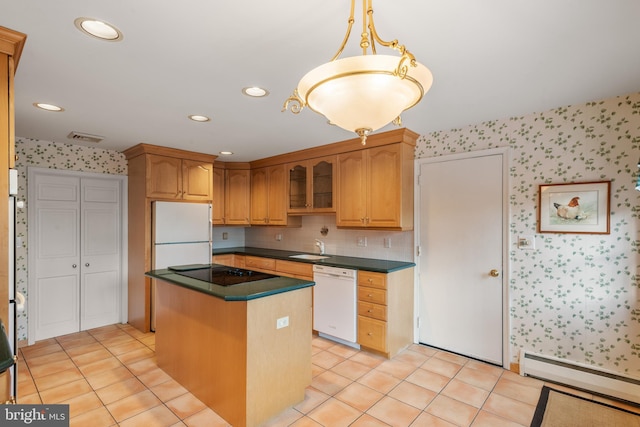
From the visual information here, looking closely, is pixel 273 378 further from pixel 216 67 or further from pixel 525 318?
pixel 525 318

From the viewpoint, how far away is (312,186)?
13.8 feet

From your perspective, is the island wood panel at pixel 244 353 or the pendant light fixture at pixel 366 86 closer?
the pendant light fixture at pixel 366 86

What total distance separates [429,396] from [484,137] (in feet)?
7.65

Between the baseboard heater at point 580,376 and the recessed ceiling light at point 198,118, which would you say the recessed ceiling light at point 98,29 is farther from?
the baseboard heater at point 580,376

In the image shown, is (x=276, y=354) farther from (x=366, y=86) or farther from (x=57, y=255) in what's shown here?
(x=57, y=255)

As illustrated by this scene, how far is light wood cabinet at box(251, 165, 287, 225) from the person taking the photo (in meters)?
4.63

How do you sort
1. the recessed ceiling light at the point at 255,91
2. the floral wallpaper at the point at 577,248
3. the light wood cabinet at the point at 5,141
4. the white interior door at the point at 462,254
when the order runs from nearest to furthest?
the light wood cabinet at the point at 5,141 < the recessed ceiling light at the point at 255,91 < the floral wallpaper at the point at 577,248 < the white interior door at the point at 462,254

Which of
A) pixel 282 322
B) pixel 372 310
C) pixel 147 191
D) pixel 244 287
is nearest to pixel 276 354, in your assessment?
pixel 282 322

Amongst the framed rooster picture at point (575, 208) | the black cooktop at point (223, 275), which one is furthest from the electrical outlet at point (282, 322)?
the framed rooster picture at point (575, 208)

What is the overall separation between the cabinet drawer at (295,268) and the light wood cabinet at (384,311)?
72 cm

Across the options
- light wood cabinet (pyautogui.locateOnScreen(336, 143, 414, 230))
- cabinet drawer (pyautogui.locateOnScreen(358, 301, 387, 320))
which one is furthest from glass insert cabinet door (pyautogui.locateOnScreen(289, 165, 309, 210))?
cabinet drawer (pyautogui.locateOnScreen(358, 301, 387, 320))

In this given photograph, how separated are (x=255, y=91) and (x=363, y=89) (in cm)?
141

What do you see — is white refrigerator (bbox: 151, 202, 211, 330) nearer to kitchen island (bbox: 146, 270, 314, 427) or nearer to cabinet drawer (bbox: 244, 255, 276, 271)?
cabinet drawer (bbox: 244, 255, 276, 271)

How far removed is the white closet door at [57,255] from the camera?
12.2 ft
